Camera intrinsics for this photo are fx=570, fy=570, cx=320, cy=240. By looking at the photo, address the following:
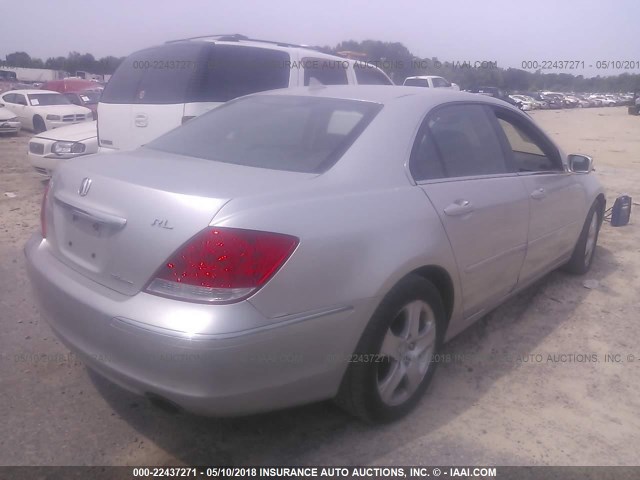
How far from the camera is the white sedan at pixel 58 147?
A: 711cm

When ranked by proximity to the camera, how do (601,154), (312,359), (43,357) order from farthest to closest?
(601,154)
(43,357)
(312,359)

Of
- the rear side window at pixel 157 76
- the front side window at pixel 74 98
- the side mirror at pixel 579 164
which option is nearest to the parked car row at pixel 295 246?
the side mirror at pixel 579 164

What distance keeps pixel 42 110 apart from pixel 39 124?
14.9 inches

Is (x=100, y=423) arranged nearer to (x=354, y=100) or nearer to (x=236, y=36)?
(x=354, y=100)

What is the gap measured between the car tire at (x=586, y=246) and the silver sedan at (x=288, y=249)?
57.6 inches

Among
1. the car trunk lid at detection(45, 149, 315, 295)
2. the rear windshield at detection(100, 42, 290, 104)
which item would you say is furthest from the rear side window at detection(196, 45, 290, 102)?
the car trunk lid at detection(45, 149, 315, 295)

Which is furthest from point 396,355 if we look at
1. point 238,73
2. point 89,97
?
point 89,97

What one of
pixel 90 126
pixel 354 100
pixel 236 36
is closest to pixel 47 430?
pixel 354 100

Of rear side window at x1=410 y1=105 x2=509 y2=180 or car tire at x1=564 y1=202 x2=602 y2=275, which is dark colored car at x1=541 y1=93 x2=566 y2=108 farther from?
rear side window at x1=410 y1=105 x2=509 y2=180

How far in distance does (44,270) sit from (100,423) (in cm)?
76

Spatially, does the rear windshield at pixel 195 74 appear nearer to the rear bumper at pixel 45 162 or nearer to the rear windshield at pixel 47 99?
the rear bumper at pixel 45 162

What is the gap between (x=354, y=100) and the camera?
9.98ft

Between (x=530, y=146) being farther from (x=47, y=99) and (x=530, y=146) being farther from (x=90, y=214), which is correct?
(x=47, y=99)

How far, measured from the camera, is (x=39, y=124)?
1512 centimetres
